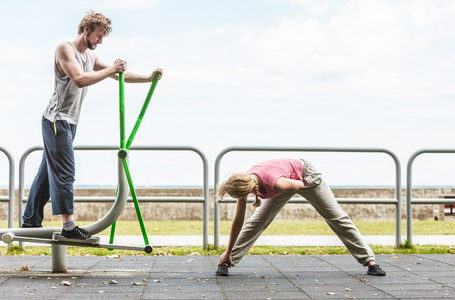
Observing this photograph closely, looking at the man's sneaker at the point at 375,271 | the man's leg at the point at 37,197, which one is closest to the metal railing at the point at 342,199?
the man's sneaker at the point at 375,271

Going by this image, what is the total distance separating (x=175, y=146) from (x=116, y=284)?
7.26ft

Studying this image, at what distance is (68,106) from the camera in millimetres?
4277

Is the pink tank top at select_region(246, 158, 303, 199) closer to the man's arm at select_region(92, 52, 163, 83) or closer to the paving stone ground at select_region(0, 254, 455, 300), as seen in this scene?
the paving stone ground at select_region(0, 254, 455, 300)

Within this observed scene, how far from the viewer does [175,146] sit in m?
6.20

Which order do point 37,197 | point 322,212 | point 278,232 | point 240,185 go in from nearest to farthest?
point 240,185
point 37,197
point 322,212
point 278,232

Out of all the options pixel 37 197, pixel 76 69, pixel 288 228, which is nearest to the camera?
pixel 76 69

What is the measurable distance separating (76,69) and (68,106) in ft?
1.01

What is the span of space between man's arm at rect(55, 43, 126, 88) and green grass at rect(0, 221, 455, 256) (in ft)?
8.16

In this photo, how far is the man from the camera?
4.17m

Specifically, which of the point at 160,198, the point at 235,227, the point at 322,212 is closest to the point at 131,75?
the point at 235,227

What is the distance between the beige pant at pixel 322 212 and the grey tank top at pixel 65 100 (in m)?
1.55

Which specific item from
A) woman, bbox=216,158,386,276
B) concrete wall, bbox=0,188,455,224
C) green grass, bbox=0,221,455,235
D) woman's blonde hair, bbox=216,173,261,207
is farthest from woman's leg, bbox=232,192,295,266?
concrete wall, bbox=0,188,455,224

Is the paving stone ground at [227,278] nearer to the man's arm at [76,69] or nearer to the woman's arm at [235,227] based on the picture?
the woman's arm at [235,227]

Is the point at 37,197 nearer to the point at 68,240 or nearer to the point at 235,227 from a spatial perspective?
the point at 68,240
